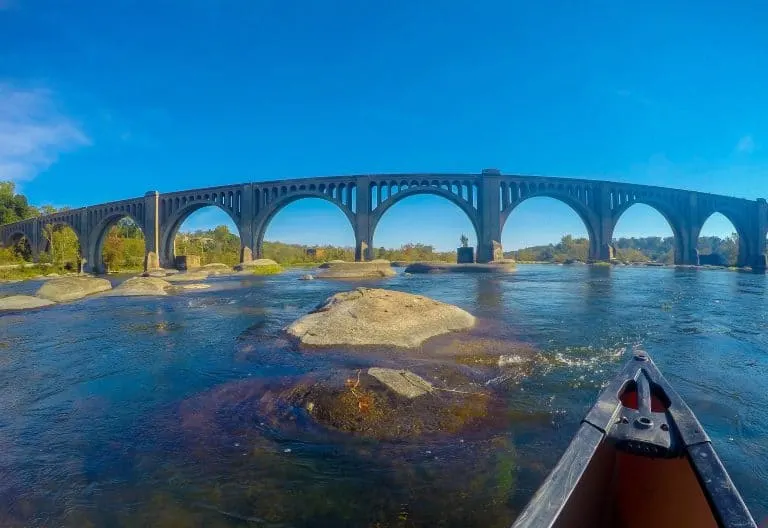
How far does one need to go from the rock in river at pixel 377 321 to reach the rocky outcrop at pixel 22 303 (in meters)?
12.3

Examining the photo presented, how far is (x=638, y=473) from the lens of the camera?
2.46 m

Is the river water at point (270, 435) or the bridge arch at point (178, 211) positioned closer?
the river water at point (270, 435)

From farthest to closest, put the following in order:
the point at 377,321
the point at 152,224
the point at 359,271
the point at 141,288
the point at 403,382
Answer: the point at 152,224 < the point at 359,271 < the point at 141,288 < the point at 377,321 < the point at 403,382

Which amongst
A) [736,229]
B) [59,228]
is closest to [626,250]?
[736,229]

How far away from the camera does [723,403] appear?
15.4ft

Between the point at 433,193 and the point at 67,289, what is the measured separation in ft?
146

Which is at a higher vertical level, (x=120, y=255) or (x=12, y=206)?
(x=12, y=206)

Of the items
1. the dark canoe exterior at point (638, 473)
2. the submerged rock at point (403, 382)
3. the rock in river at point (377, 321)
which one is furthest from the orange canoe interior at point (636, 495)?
the rock in river at point (377, 321)

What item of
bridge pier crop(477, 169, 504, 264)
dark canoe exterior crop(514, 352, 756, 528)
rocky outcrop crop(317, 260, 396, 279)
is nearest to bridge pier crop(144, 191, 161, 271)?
rocky outcrop crop(317, 260, 396, 279)

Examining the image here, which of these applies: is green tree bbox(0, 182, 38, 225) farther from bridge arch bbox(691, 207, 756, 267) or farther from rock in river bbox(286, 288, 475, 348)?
bridge arch bbox(691, 207, 756, 267)

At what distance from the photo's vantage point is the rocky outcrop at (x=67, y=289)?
15.7 metres

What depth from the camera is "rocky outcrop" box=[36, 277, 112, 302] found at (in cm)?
1568

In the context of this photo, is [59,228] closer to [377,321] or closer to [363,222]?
A: [363,222]

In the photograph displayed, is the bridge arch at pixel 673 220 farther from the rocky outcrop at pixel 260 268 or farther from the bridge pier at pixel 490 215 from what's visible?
the rocky outcrop at pixel 260 268
